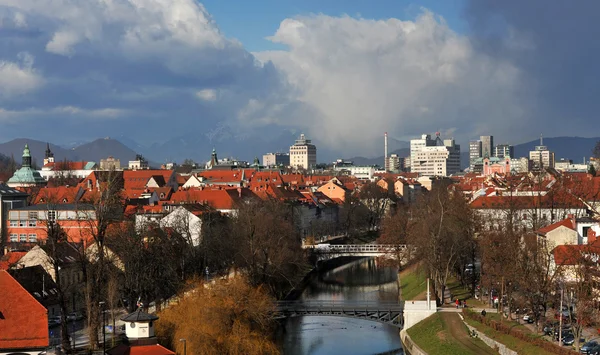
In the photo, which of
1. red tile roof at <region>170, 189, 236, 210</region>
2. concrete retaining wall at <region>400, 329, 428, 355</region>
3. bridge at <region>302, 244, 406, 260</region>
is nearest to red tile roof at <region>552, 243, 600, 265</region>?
concrete retaining wall at <region>400, 329, 428, 355</region>

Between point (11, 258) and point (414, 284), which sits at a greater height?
point (11, 258)

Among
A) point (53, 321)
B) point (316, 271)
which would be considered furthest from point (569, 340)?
point (316, 271)

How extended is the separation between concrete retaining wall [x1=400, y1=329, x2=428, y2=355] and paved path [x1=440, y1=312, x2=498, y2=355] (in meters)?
2.30

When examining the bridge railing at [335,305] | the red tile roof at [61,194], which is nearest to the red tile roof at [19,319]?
the bridge railing at [335,305]

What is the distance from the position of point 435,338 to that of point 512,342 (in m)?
6.27

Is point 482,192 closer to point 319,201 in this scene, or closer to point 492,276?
point 319,201

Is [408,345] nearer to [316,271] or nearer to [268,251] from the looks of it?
[268,251]

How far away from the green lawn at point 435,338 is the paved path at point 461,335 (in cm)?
23

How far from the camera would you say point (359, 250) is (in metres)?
93.4

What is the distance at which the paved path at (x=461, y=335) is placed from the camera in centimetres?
4758

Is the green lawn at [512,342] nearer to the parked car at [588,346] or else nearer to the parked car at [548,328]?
the parked car at [548,328]

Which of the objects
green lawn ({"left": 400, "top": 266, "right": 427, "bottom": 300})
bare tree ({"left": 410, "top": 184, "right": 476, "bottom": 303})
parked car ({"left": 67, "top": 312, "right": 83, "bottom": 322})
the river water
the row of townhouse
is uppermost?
the row of townhouse

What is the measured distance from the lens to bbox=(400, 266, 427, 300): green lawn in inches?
2756

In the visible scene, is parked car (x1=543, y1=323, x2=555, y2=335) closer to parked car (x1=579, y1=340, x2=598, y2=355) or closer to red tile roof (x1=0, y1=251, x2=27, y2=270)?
parked car (x1=579, y1=340, x2=598, y2=355)
